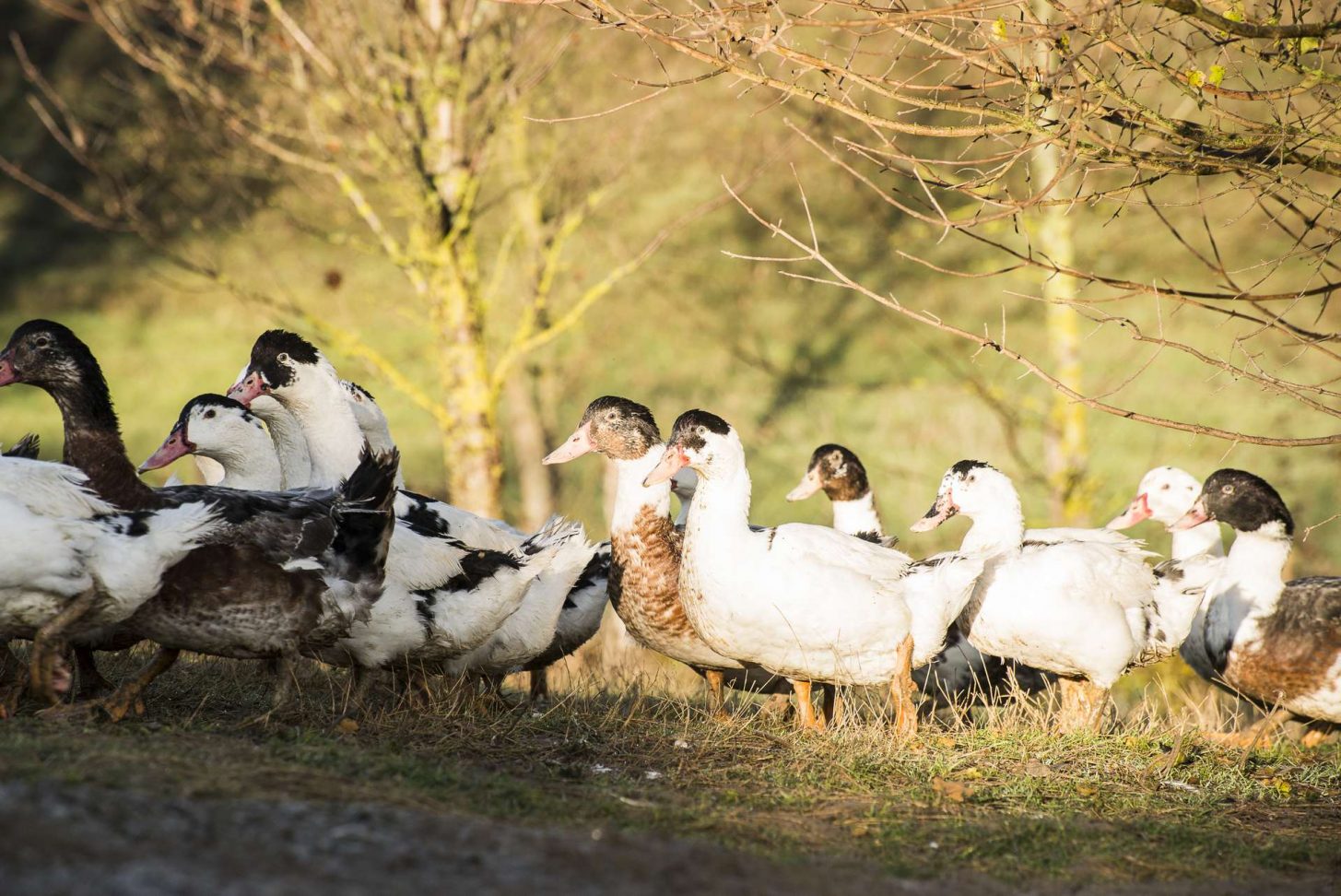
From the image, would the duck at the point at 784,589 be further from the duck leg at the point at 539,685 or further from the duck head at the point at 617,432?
the duck leg at the point at 539,685

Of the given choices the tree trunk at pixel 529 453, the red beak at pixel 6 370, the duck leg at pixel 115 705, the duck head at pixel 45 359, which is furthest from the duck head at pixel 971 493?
the tree trunk at pixel 529 453

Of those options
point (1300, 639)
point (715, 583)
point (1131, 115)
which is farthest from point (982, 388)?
point (1131, 115)

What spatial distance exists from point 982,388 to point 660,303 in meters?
7.74

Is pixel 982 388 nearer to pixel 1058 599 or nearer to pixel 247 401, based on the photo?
pixel 1058 599

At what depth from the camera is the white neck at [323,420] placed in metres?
7.43

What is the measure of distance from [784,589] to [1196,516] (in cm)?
319

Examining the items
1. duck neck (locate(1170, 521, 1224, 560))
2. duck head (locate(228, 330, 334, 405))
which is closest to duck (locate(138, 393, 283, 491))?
duck head (locate(228, 330, 334, 405))

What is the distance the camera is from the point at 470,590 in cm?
665

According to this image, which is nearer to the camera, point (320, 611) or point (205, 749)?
point (205, 749)

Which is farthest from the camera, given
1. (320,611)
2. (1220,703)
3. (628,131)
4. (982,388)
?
(982,388)

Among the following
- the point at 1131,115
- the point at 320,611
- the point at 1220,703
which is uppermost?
the point at 1131,115

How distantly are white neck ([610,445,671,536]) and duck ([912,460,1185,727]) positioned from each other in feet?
5.43

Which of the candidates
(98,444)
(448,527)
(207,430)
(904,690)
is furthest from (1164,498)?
(98,444)

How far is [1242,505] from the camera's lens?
26.0 feet
